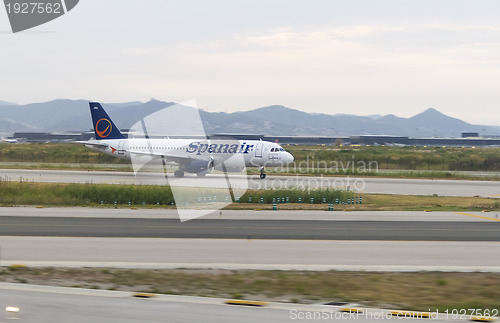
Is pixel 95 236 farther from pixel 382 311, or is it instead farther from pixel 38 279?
pixel 382 311

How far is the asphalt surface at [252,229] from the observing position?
2227 cm

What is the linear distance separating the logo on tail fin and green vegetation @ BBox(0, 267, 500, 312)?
46166mm

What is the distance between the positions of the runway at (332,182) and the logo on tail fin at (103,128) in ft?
13.3

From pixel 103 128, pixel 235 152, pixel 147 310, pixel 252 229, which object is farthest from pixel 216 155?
pixel 147 310

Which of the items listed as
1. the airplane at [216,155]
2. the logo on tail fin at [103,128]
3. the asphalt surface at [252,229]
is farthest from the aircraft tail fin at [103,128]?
the asphalt surface at [252,229]

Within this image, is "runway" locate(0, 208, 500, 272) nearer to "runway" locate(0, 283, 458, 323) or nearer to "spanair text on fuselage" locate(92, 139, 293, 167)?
"runway" locate(0, 283, 458, 323)

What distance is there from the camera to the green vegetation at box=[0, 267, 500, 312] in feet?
43.0

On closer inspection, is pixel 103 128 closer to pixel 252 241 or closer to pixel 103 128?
pixel 103 128

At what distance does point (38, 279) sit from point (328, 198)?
25.4 meters

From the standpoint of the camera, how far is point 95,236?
71.0ft

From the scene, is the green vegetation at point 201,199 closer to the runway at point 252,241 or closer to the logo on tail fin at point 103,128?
the runway at point 252,241

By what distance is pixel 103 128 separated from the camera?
61.0 metres

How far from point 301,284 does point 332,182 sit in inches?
1545

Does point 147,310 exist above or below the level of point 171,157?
below
